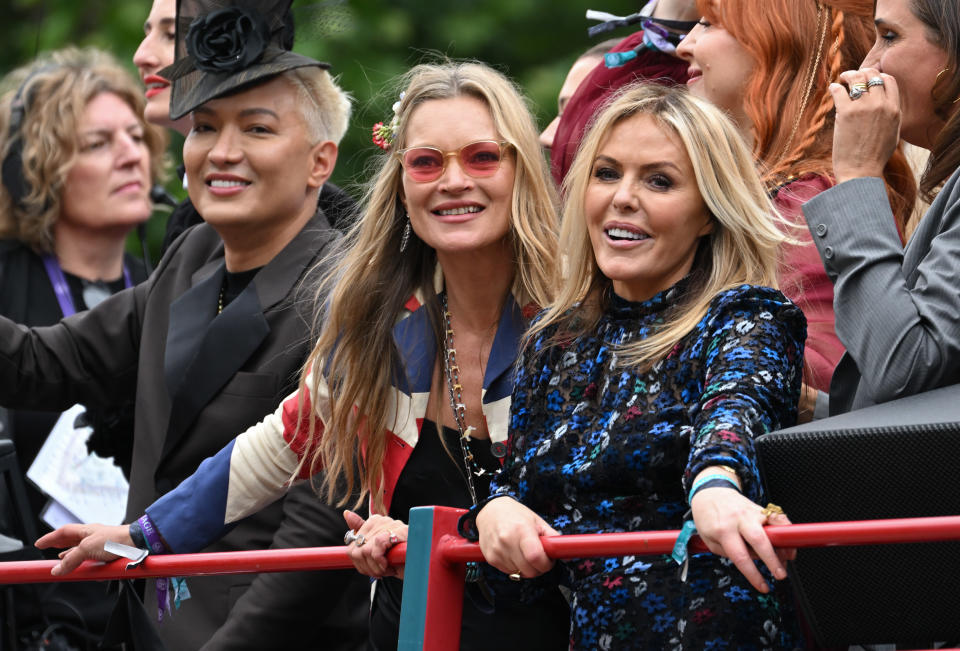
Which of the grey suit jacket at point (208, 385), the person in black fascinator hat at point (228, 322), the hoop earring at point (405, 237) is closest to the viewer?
the hoop earring at point (405, 237)

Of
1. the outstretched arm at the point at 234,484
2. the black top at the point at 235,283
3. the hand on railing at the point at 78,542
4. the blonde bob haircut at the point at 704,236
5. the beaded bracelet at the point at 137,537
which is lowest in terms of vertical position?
the hand on railing at the point at 78,542

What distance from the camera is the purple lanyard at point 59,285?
5516 millimetres

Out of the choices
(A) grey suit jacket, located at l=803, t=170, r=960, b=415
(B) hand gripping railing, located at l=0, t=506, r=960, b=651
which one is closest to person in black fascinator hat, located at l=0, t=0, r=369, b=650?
(B) hand gripping railing, located at l=0, t=506, r=960, b=651

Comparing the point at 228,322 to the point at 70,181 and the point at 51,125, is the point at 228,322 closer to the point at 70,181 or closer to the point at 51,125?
the point at 70,181

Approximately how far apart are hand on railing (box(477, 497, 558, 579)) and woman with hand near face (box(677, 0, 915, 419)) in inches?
42.4

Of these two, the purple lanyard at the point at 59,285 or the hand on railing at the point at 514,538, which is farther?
the purple lanyard at the point at 59,285

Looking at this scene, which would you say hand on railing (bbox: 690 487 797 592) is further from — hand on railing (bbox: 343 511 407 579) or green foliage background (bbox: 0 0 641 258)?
green foliage background (bbox: 0 0 641 258)

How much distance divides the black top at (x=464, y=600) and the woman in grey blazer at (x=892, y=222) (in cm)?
77

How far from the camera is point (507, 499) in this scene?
2840 millimetres

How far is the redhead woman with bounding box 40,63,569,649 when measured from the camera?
137 inches

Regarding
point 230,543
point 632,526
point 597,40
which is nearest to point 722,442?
point 632,526

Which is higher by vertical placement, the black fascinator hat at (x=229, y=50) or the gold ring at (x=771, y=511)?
the black fascinator hat at (x=229, y=50)

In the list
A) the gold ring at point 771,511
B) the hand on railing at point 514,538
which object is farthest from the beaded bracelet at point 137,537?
the gold ring at point 771,511

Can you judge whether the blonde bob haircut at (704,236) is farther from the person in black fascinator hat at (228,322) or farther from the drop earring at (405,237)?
the person in black fascinator hat at (228,322)
